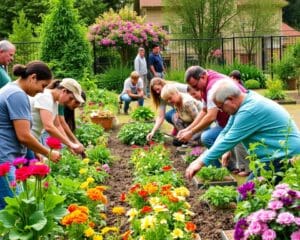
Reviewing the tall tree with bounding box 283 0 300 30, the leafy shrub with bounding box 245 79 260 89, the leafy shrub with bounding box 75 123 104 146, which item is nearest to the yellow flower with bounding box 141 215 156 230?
the leafy shrub with bounding box 75 123 104 146

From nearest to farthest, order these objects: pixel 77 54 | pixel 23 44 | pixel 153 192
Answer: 1. pixel 153 192
2. pixel 77 54
3. pixel 23 44

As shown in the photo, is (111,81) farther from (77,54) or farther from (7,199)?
(7,199)

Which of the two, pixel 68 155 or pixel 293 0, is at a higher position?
pixel 293 0

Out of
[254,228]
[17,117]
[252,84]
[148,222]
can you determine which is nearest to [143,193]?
[148,222]

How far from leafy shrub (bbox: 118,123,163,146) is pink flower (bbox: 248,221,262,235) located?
6.77 metres

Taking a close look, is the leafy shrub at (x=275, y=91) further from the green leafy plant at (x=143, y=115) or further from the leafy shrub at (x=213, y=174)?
the leafy shrub at (x=213, y=174)

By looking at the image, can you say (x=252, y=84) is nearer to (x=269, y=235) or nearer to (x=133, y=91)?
(x=133, y=91)

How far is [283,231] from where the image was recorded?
3.26m

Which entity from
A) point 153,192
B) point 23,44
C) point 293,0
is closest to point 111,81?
point 23,44

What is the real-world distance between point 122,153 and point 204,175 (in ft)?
9.61

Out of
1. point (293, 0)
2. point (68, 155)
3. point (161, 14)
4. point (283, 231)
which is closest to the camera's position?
point (283, 231)

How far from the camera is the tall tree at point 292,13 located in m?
59.4

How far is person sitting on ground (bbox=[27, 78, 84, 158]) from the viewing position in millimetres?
5898

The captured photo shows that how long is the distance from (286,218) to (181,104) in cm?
584
